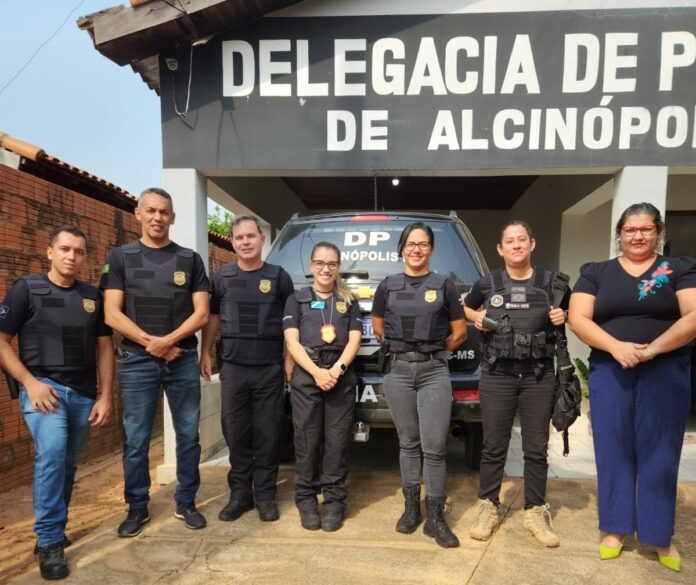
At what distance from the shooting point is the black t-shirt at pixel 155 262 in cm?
279

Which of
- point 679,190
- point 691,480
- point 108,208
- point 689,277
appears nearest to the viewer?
point 689,277

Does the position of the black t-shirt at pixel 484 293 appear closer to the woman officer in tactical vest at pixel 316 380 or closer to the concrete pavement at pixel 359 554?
the woman officer in tactical vest at pixel 316 380

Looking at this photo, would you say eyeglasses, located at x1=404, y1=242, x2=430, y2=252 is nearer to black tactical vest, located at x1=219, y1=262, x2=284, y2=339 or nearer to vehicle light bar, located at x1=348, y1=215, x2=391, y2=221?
black tactical vest, located at x1=219, y1=262, x2=284, y2=339

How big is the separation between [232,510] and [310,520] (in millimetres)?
522

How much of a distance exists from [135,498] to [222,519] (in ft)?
1.81

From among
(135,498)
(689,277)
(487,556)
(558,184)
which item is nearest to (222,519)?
(135,498)

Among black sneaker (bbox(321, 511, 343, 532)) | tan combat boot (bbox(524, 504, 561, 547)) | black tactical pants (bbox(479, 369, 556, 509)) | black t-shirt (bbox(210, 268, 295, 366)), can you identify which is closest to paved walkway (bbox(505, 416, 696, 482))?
tan combat boot (bbox(524, 504, 561, 547))

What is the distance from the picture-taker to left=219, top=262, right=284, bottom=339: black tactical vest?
2984 millimetres

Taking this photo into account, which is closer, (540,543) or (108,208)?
(540,543)

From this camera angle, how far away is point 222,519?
3049 mm

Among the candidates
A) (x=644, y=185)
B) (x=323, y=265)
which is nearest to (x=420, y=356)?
(x=323, y=265)

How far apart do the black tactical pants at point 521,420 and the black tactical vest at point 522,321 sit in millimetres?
128

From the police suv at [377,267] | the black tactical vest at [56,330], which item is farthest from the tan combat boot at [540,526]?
the black tactical vest at [56,330]

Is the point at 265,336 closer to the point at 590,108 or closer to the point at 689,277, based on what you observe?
the point at 689,277
